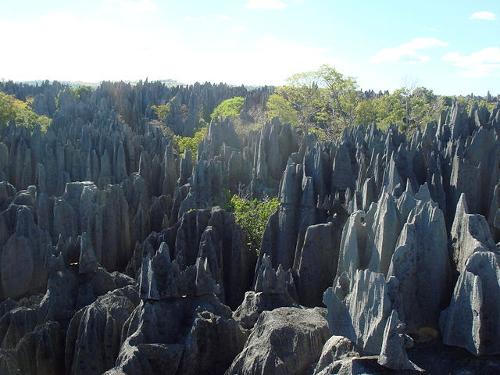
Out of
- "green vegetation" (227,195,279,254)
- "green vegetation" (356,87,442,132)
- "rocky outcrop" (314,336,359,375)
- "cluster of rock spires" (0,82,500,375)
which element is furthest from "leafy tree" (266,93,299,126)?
"rocky outcrop" (314,336,359,375)

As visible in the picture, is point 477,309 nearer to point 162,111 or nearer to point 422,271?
point 422,271

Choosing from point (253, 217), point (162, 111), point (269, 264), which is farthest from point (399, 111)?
point (269, 264)

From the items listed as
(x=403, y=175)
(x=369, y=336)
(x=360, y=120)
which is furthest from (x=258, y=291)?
(x=360, y=120)

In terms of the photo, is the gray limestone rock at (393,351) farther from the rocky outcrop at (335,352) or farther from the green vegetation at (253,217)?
the green vegetation at (253,217)

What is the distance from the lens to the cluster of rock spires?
8633 millimetres

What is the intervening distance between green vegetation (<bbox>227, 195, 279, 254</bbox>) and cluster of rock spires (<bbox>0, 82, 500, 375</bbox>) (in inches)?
59.9

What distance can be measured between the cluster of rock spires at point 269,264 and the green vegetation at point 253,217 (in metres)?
1.52

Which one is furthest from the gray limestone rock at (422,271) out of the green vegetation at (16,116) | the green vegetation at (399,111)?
the green vegetation at (16,116)

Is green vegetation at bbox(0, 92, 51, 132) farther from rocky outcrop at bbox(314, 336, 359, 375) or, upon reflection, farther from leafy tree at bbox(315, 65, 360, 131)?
rocky outcrop at bbox(314, 336, 359, 375)

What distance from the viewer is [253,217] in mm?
19656

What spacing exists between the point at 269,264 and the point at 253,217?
8.10 m

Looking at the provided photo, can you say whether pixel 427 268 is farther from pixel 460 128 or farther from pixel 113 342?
pixel 460 128

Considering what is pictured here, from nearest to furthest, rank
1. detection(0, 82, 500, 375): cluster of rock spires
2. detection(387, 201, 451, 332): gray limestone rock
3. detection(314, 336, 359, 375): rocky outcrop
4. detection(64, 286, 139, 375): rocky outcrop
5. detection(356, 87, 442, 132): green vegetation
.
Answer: detection(314, 336, 359, 375): rocky outcrop, detection(0, 82, 500, 375): cluster of rock spires, detection(387, 201, 451, 332): gray limestone rock, detection(64, 286, 139, 375): rocky outcrop, detection(356, 87, 442, 132): green vegetation

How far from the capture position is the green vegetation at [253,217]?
62.1ft
